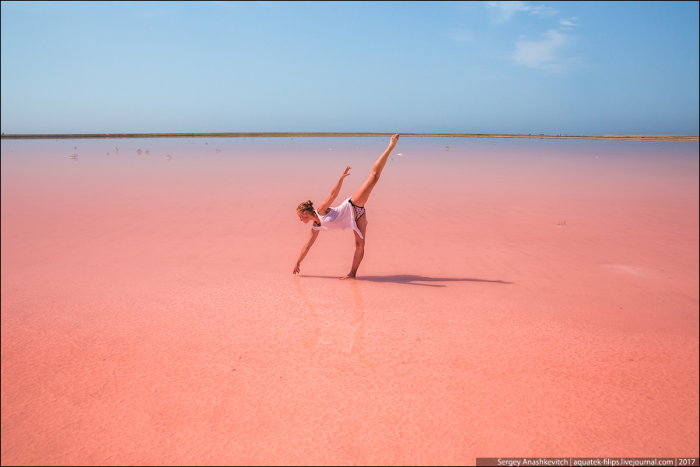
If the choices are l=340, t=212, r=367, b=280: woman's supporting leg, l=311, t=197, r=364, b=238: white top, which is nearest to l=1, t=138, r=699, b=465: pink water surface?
l=340, t=212, r=367, b=280: woman's supporting leg

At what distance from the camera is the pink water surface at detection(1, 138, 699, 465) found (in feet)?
9.05

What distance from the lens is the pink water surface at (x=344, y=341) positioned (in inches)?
109

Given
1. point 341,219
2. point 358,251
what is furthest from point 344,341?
point 341,219

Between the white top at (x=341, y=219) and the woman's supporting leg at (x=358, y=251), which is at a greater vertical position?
the white top at (x=341, y=219)

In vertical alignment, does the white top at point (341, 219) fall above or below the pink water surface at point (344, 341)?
above

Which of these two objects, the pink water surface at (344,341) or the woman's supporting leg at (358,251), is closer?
the pink water surface at (344,341)

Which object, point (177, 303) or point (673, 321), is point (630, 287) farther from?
point (177, 303)

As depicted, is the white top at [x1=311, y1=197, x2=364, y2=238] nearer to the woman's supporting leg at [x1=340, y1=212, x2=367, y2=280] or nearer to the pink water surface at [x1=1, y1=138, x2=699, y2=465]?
the woman's supporting leg at [x1=340, y1=212, x2=367, y2=280]

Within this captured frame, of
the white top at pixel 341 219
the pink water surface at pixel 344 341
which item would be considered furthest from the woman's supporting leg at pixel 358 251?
the pink water surface at pixel 344 341

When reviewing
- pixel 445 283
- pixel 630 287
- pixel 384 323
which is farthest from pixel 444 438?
pixel 630 287

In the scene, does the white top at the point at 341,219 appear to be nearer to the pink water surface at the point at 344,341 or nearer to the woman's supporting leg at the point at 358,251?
the woman's supporting leg at the point at 358,251

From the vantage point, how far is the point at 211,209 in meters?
10.5

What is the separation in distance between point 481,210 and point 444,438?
8.53m

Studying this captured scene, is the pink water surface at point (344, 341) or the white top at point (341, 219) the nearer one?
the pink water surface at point (344, 341)
